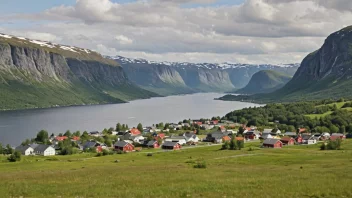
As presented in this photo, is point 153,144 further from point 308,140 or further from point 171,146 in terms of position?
point 308,140

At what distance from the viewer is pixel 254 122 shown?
189 meters

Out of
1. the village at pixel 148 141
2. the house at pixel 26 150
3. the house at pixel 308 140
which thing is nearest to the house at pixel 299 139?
the village at pixel 148 141

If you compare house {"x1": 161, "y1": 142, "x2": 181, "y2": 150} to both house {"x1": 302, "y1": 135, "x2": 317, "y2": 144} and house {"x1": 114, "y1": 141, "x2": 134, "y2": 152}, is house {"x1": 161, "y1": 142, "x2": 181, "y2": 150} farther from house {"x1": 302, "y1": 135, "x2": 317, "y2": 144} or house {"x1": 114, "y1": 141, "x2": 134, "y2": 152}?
house {"x1": 302, "y1": 135, "x2": 317, "y2": 144}

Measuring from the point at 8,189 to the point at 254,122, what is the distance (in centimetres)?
16378

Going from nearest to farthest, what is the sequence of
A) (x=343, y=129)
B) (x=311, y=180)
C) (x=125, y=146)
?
(x=311, y=180)
(x=125, y=146)
(x=343, y=129)

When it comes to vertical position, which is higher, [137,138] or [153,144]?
[137,138]

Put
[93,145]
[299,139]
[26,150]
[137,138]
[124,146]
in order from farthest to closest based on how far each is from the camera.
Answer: [137,138]
[299,139]
[93,145]
[124,146]
[26,150]

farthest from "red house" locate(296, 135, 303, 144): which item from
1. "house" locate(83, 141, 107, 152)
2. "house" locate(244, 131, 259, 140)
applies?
"house" locate(83, 141, 107, 152)

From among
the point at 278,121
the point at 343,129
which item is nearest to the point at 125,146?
the point at 343,129

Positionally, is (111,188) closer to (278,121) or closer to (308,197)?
(308,197)

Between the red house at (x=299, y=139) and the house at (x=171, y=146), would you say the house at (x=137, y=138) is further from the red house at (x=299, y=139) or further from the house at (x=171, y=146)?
the red house at (x=299, y=139)

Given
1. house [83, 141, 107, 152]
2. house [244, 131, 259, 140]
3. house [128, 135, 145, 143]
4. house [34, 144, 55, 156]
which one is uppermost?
house [244, 131, 259, 140]

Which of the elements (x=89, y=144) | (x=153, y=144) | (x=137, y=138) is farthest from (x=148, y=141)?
(x=89, y=144)

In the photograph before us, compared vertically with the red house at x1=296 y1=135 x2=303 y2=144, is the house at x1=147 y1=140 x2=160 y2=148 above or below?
below
